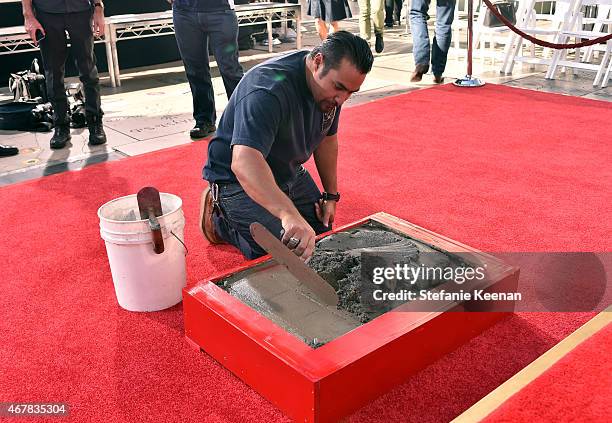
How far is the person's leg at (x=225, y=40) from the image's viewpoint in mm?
3961

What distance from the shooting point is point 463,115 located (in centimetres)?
466

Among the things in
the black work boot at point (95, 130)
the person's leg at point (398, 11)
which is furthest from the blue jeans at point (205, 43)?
the person's leg at point (398, 11)

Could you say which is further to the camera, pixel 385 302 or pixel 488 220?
pixel 488 220

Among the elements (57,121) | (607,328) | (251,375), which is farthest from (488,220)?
(57,121)

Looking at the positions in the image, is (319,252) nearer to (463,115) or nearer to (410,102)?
(463,115)

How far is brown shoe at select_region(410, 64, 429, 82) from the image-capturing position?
19.1 ft

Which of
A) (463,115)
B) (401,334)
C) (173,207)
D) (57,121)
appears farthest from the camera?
(463,115)

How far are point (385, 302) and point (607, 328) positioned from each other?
2.40ft

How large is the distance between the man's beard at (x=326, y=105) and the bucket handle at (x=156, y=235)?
67cm

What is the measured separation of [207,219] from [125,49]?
16.7 feet

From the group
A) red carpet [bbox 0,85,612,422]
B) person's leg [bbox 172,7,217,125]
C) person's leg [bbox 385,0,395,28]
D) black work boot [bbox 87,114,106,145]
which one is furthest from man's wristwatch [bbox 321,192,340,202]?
person's leg [bbox 385,0,395,28]

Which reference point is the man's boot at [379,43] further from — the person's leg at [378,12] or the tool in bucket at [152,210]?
the tool in bucket at [152,210]

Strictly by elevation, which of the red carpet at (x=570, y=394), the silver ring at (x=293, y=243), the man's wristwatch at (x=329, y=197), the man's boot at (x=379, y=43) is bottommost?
the red carpet at (x=570, y=394)

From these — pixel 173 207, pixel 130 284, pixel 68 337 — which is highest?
pixel 173 207
